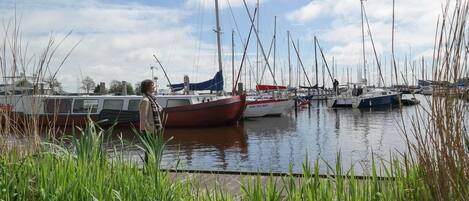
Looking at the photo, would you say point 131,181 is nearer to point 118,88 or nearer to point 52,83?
point 52,83

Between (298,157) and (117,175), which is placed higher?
(117,175)

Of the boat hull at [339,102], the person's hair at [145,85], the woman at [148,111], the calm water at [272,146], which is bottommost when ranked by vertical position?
the calm water at [272,146]

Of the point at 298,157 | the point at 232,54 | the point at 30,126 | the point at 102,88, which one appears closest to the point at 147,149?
the point at 30,126

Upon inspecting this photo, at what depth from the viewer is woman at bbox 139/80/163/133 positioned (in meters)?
6.43

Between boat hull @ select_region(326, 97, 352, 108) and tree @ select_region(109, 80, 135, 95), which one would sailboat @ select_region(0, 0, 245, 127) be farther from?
boat hull @ select_region(326, 97, 352, 108)

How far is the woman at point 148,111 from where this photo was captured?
643cm

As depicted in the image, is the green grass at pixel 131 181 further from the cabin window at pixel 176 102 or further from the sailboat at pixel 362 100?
the sailboat at pixel 362 100

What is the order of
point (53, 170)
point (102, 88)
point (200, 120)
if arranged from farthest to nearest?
point (102, 88), point (200, 120), point (53, 170)

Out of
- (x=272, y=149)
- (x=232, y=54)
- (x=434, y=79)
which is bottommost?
(x=272, y=149)

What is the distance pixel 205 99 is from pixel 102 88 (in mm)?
6954

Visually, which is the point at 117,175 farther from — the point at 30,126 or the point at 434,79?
the point at 434,79

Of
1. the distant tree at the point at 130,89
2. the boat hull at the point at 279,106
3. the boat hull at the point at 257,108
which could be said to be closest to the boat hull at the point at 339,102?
the boat hull at the point at 279,106

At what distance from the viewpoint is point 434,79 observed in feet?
9.05

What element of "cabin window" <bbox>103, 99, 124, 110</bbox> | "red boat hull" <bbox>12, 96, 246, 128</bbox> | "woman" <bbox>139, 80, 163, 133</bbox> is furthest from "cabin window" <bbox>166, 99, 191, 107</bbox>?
"woman" <bbox>139, 80, 163, 133</bbox>
